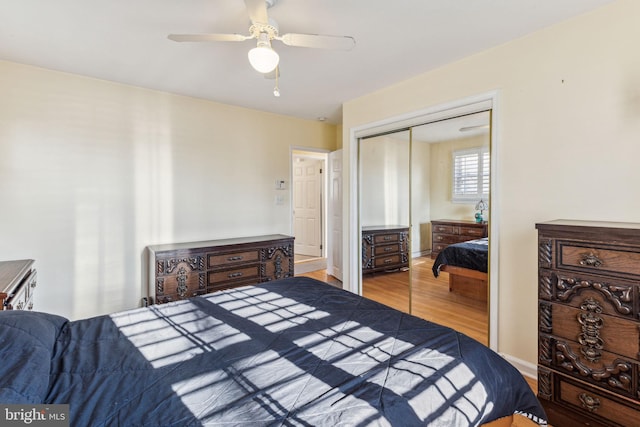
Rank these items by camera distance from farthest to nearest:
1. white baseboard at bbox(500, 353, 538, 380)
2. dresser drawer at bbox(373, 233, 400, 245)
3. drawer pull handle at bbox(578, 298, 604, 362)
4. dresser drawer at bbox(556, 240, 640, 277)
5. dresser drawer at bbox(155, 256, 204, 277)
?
dresser drawer at bbox(373, 233, 400, 245) < dresser drawer at bbox(155, 256, 204, 277) < white baseboard at bbox(500, 353, 538, 380) < drawer pull handle at bbox(578, 298, 604, 362) < dresser drawer at bbox(556, 240, 640, 277)

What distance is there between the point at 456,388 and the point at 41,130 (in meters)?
3.90

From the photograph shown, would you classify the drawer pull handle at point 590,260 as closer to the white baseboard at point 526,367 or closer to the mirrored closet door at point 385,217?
the white baseboard at point 526,367

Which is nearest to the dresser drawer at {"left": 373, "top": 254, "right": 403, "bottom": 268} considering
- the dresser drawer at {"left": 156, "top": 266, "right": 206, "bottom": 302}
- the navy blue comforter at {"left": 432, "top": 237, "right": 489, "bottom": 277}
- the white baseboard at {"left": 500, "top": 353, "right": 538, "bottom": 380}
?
the navy blue comforter at {"left": 432, "top": 237, "right": 489, "bottom": 277}

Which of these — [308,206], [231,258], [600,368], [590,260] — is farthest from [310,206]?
[600,368]

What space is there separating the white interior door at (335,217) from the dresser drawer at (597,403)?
331 cm

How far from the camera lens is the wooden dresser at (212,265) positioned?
3184mm

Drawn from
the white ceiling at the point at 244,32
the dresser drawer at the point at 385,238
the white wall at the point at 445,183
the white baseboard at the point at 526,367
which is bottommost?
the white baseboard at the point at 526,367

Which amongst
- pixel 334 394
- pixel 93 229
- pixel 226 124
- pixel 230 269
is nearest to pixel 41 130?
pixel 93 229

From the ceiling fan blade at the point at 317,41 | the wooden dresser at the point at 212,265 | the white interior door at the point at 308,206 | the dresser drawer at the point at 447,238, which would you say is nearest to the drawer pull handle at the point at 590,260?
the dresser drawer at the point at 447,238

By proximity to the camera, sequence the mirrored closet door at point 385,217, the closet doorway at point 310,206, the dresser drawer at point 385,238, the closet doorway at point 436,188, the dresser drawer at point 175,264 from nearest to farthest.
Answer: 1. the closet doorway at point 436,188
2. the dresser drawer at point 175,264
3. the mirrored closet door at point 385,217
4. the dresser drawer at point 385,238
5. the closet doorway at point 310,206

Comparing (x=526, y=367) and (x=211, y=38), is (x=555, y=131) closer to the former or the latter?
(x=526, y=367)

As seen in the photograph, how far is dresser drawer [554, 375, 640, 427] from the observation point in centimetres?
155

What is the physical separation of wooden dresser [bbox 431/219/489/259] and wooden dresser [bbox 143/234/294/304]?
1.84 m

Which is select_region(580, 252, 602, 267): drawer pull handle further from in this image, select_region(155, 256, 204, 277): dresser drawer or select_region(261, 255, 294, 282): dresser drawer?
select_region(155, 256, 204, 277): dresser drawer
